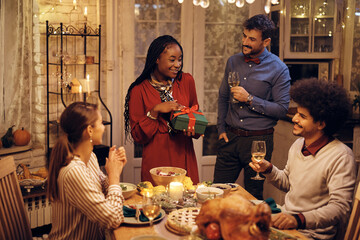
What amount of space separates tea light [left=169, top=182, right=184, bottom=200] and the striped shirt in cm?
33

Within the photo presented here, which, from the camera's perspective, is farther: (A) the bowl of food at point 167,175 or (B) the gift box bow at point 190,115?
(B) the gift box bow at point 190,115

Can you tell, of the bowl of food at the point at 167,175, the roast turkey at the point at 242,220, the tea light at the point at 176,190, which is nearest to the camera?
the roast turkey at the point at 242,220

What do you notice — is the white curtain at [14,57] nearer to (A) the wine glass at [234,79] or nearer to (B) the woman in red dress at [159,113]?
(B) the woman in red dress at [159,113]

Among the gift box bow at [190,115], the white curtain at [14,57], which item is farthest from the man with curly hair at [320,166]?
the white curtain at [14,57]

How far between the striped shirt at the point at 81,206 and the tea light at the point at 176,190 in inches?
12.9

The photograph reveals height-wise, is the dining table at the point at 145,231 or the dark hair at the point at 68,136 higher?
the dark hair at the point at 68,136

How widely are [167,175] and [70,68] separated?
2171 millimetres

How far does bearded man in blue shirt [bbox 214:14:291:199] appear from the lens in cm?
312

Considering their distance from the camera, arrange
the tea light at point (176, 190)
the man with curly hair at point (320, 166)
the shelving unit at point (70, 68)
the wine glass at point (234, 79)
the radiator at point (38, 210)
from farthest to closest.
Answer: the shelving unit at point (70, 68), the radiator at point (38, 210), the wine glass at point (234, 79), the tea light at point (176, 190), the man with curly hair at point (320, 166)

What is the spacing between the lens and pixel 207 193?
219 cm

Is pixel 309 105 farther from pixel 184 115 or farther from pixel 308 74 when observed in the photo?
pixel 308 74

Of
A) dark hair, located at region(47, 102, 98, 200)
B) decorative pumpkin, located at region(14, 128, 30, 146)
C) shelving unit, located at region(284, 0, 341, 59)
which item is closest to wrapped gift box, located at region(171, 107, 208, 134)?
dark hair, located at region(47, 102, 98, 200)

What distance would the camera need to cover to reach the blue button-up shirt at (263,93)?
3137 millimetres

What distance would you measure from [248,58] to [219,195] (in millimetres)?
1382
